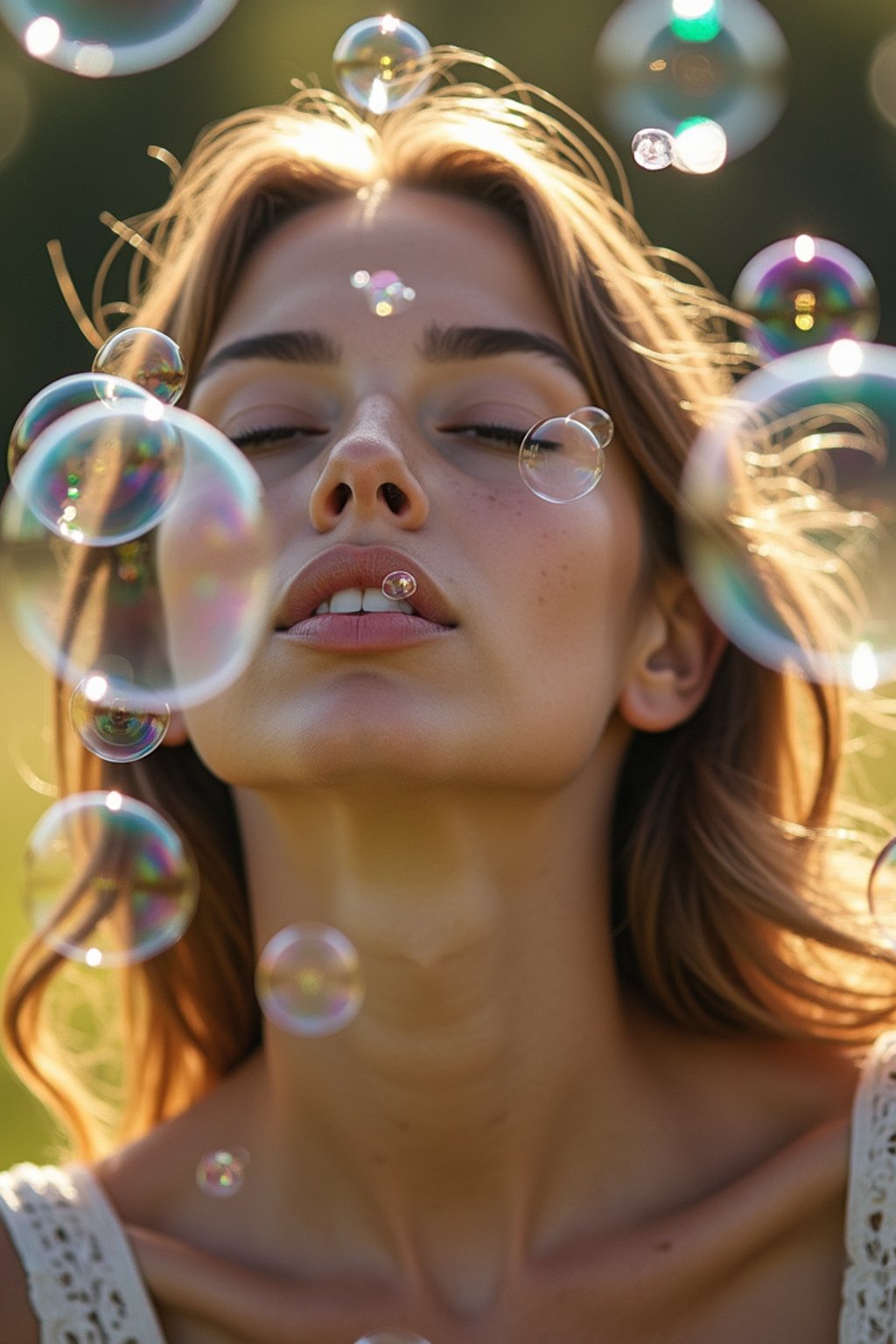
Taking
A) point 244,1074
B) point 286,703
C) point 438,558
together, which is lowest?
point 244,1074

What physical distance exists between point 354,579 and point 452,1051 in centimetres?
60

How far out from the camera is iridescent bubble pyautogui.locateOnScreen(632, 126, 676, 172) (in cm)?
284

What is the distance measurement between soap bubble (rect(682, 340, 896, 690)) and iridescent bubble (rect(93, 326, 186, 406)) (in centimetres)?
68

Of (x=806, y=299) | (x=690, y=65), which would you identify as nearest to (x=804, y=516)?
(x=806, y=299)

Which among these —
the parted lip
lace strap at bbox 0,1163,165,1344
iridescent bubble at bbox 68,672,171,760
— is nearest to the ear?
the parted lip

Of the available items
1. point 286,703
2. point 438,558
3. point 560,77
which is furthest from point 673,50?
point 560,77

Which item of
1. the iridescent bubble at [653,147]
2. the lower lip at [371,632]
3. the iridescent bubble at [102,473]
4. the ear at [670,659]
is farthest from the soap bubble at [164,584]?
the iridescent bubble at [653,147]

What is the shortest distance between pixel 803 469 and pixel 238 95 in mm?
10376

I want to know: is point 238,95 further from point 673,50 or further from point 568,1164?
point 568,1164

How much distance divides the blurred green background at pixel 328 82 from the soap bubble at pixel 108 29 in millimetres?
8644

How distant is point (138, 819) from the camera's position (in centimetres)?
260

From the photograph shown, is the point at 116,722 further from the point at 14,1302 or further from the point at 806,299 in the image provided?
the point at 806,299

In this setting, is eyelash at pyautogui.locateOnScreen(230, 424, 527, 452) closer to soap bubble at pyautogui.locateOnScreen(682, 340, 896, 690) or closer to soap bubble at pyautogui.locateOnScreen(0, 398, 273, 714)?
soap bubble at pyautogui.locateOnScreen(0, 398, 273, 714)

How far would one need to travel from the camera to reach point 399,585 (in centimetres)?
215
